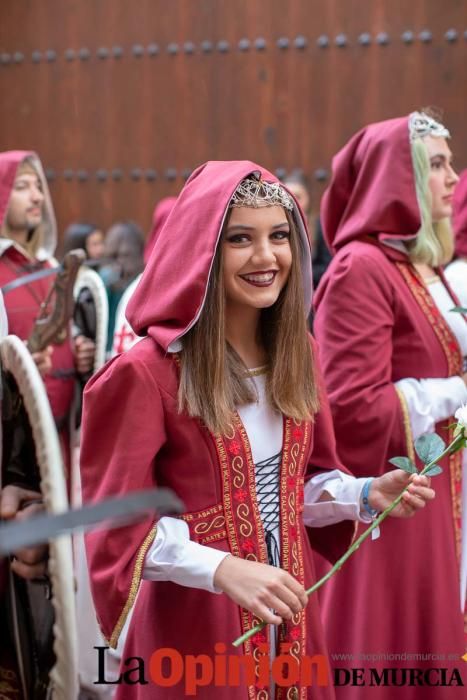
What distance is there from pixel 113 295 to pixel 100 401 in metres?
3.65


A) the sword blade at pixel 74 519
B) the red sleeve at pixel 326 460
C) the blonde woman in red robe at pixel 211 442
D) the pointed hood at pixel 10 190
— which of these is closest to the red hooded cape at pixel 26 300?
the pointed hood at pixel 10 190

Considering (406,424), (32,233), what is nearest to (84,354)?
(32,233)

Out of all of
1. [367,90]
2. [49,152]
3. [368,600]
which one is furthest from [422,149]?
[49,152]

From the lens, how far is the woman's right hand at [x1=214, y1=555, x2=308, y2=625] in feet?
6.75

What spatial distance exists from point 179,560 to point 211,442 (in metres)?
0.25

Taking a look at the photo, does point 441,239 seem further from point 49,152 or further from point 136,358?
point 49,152

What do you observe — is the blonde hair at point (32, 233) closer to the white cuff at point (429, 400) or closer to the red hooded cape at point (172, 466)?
the white cuff at point (429, 400)

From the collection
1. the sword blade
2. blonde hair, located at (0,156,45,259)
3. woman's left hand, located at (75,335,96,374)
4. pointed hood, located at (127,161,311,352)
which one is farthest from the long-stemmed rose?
blonde hair, located at (0,156,45,259)

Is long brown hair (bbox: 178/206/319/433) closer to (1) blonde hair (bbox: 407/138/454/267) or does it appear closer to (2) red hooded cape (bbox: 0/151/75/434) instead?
(1) blonde hair (bbox: 407/138/454/267)

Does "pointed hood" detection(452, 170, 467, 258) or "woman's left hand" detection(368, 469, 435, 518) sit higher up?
"pointed hood" detection(452, 170, 467, 258)

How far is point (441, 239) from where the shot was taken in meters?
3.55

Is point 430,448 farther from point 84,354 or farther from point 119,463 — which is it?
point 84,354

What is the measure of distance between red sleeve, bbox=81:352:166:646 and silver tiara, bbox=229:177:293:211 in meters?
0.40

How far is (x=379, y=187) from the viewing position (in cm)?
335
